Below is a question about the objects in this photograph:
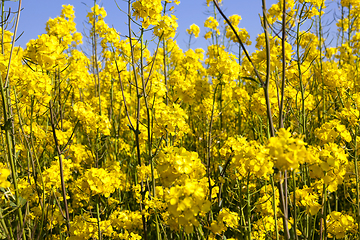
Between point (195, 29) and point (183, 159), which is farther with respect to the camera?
point (195, 29)

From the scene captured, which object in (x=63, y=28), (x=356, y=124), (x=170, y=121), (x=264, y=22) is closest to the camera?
(x=264, y=22)

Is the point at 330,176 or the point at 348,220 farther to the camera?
the point at 348,220

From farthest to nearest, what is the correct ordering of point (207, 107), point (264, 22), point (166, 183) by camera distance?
1. point (207, 107)
2. point (166, 183)
3. point (264, 22)

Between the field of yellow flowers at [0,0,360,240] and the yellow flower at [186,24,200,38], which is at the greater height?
the yellow flower at [186,24,200,38]

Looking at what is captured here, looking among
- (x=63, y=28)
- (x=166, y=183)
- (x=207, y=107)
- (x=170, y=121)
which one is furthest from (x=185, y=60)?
(x=166, y=183)

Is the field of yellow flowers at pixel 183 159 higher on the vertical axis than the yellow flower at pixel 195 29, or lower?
lower

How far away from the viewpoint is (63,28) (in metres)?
3.34

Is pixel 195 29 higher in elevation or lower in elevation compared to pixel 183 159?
higher

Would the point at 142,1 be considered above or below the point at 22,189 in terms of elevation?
above

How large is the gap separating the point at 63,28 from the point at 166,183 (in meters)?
2.57

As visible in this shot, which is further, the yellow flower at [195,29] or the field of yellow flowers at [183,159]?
the yellow flower at [195,29]

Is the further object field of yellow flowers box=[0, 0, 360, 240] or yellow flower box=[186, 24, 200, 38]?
yellow flower box=[186, 24, 200, 38]

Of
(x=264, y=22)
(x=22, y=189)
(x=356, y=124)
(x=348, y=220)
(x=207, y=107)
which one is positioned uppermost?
(x=264, y=22)

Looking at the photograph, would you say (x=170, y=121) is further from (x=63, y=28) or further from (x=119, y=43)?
(x=63, y=28)
